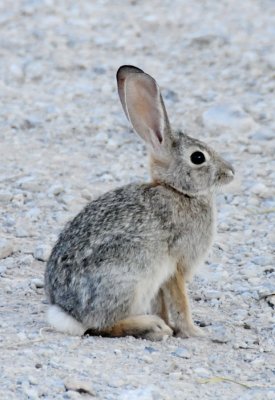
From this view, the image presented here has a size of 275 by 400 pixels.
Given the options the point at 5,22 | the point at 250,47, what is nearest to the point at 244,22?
the point at 250,47

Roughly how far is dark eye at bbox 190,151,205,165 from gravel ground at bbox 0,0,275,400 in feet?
2.90

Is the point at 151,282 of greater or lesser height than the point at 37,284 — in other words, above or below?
above

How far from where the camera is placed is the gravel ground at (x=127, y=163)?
546 cm

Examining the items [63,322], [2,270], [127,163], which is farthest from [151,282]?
[127,163]

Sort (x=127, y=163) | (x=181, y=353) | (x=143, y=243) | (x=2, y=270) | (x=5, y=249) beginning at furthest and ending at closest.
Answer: (x=127, y=163)
(x=5, y=249)
(x=2, y=270)
(x=143, y=243)
(x=181, y=353)

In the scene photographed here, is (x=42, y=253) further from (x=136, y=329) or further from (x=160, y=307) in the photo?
(x=136, y=329)

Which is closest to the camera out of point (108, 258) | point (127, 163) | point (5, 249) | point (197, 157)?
point (108, 258)

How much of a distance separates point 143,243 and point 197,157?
80 cm

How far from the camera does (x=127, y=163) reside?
904cm

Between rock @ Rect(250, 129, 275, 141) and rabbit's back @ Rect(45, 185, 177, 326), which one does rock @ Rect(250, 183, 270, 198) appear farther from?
rabbit's back @ Rect(45, 185, 177, 326)

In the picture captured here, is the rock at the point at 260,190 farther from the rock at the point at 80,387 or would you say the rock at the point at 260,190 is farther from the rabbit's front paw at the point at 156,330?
the rock at the point at 80,387

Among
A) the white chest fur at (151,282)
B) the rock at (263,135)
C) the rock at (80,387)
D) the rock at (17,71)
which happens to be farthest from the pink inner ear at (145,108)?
the rock at (17,71)

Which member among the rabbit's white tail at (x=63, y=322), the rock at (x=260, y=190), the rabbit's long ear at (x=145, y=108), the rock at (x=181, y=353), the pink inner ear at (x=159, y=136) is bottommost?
the rock at (x=181, y=353)

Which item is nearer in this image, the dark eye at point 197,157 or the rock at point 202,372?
the rock at point 202,372
